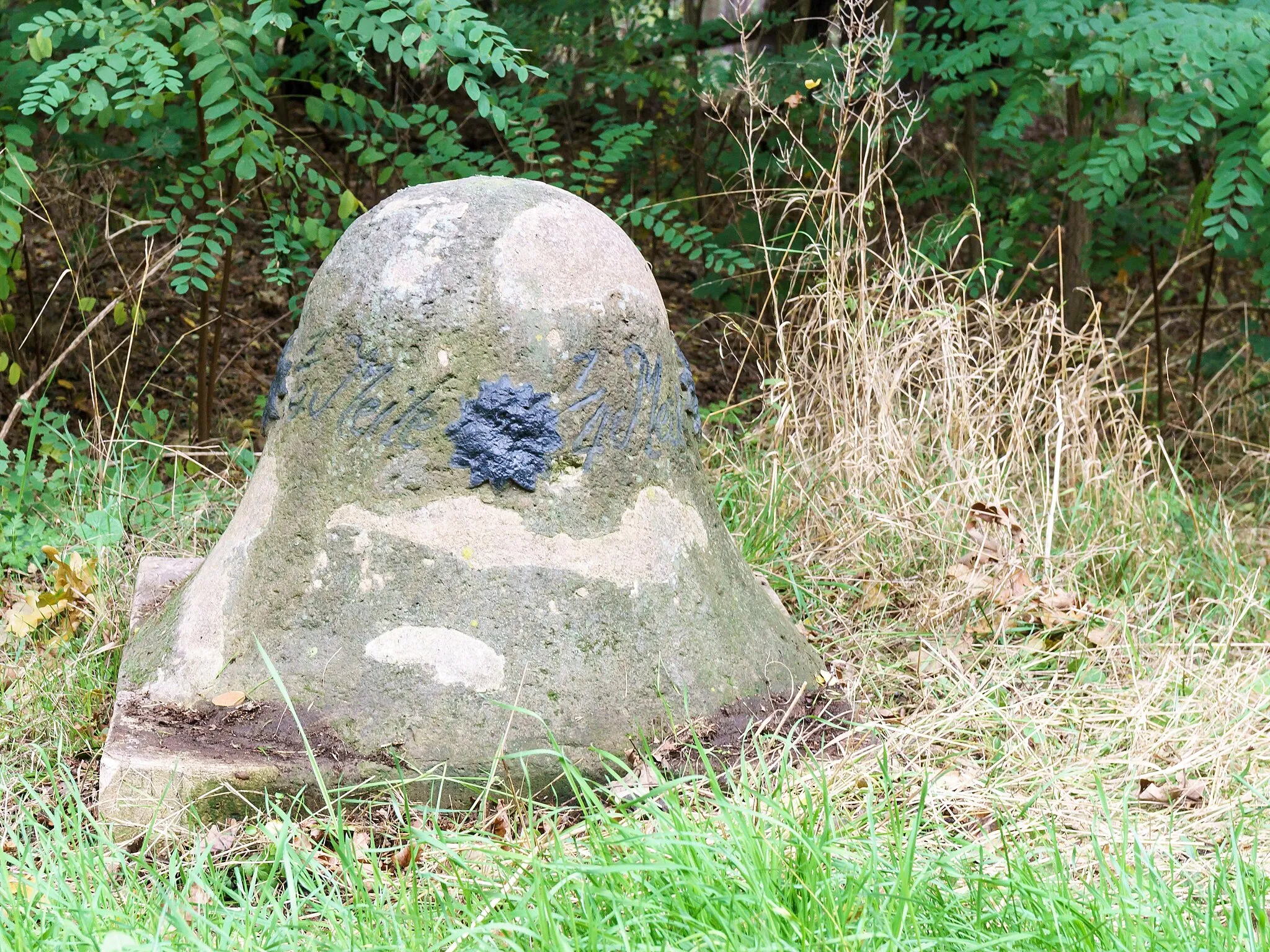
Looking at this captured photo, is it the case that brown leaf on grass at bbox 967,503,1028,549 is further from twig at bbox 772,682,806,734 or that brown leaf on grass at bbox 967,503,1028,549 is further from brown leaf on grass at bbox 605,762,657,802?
brown leaf on grass at bbox 605,762,657,802

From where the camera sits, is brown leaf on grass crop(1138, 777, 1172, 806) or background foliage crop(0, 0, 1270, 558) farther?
background foliage crop(0, 0, 1270, 558)

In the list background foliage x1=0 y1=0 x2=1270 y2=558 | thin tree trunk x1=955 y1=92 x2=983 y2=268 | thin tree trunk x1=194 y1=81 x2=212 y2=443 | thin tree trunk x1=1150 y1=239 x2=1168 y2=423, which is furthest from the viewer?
thin tree trunk x1=955 y1=92 x2=983 y2=268

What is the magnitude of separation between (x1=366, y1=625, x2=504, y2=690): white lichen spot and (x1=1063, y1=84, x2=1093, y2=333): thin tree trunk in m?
4.18

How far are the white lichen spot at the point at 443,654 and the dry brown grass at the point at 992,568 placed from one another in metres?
0.77

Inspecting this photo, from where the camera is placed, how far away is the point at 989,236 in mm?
5781

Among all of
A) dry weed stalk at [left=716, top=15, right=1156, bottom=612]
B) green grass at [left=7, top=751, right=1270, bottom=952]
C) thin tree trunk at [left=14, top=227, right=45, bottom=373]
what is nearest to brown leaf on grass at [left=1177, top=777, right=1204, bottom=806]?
green grass at [left=7, top=751, right=1270, bottom=952]

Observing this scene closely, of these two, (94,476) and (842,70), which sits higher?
(842,70)

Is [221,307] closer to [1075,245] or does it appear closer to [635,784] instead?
[635,784]

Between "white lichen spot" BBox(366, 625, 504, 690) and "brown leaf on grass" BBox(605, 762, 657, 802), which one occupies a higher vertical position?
"white lichen spot" BBox(366, 625, 504, 690)

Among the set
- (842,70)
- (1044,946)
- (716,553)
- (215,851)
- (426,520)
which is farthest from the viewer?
(842,70)

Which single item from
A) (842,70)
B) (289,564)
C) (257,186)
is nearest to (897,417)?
(842,70)

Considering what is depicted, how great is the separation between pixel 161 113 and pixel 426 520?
7.36 feet

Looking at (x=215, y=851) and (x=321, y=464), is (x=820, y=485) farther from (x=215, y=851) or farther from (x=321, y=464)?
(x=215, y=851)

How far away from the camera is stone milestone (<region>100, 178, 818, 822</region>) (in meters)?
2.54
